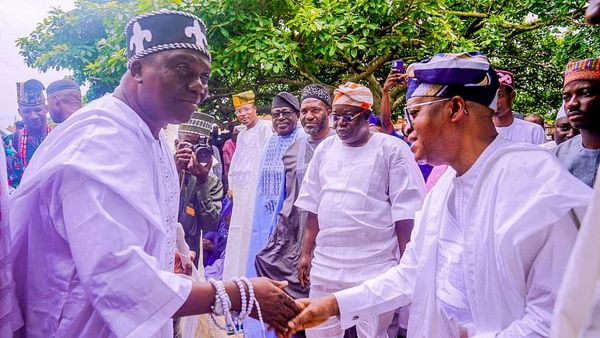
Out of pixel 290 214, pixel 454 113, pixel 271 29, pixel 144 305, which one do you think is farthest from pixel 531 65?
pixel 144 305

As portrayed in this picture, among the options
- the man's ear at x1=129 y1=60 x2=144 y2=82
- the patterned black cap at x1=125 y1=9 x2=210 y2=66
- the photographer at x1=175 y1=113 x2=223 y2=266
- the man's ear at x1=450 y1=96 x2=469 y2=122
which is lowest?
the photographer at x1=175 y1=113 x2=223 y2=266

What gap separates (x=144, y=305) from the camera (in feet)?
6.21

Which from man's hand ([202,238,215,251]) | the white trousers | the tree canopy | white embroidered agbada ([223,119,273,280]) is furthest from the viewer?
the tree canopy

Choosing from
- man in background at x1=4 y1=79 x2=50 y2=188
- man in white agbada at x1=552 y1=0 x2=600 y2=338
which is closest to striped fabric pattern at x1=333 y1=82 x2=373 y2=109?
man in background at x1=4 y1=79 x2=50 y2=188

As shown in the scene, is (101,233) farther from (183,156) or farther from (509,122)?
(509,122)

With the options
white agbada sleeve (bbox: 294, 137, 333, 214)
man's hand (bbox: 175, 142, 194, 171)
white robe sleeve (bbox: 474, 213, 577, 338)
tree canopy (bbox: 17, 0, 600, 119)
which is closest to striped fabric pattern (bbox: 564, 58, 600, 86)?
white agbada sleeve (bbox: 294, 137, 333, 214)

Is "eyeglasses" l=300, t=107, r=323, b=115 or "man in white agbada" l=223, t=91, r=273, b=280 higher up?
"eyeglasses" l=300, t=107, r=323, b=115

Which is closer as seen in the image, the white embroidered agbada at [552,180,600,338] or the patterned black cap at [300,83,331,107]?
the white embroidered agbada at [552,180,600,338]

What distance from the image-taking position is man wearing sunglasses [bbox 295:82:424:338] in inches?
167

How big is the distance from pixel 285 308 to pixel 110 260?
0.90 meters

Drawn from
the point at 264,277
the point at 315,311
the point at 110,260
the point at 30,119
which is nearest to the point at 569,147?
the point at 315,311

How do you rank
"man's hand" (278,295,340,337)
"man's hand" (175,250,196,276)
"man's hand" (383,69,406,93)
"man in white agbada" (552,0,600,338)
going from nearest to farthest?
"man in white agbada" (552,0,600,338)
"man's hand" (278,295,340,337)
"man's hand" (175,250,196,276)
"man's hand" (383,69,406,93)

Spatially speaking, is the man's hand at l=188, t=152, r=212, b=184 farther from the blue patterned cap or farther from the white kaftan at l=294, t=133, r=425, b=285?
the blue patterned cap

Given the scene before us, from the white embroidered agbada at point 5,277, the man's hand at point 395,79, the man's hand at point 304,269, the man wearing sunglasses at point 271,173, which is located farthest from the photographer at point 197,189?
the white embroidered agbada at point 5,277
